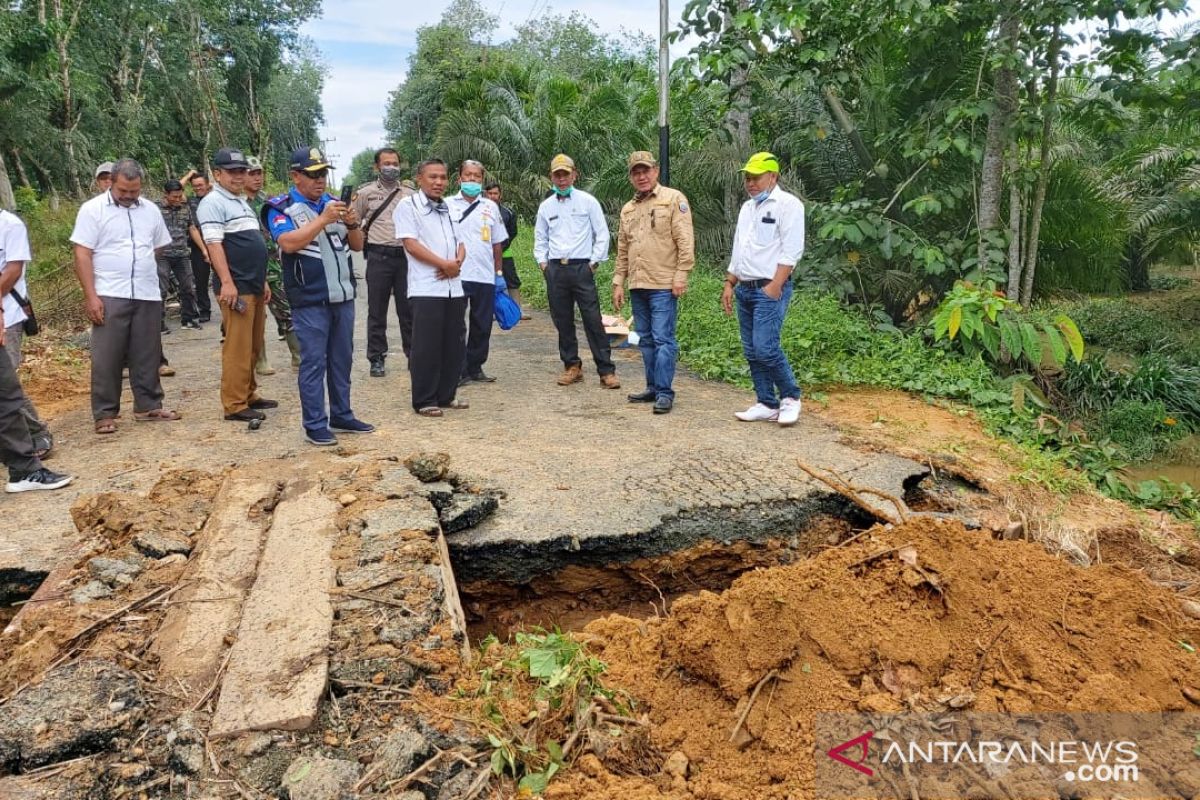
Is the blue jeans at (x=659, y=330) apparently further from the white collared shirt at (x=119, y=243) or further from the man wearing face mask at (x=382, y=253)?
the white collared shirt at (x=119, y=243)

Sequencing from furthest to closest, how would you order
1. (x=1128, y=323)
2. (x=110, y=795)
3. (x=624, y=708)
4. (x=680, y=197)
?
1. (x=1128, y=323)
2. (x=680, y=197)
3. (x=624, y=708)
4. (x=110, y=795)

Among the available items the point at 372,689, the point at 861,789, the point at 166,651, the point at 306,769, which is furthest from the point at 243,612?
the point at 861,789

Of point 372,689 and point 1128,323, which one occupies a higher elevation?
point 1128,323

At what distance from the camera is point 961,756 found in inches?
85.5

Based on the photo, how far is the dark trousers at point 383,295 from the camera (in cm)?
666

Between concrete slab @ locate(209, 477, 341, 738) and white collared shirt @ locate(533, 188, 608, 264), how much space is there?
325 cm

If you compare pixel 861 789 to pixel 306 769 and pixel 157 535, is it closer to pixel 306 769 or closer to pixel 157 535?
pixel 306 769

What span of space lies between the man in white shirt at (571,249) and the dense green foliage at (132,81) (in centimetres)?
1043

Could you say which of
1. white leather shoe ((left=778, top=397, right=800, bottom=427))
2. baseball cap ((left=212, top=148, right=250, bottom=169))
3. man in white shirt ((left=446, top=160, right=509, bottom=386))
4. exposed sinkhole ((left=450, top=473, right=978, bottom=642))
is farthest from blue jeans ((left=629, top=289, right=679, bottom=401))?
baseball cap ((left=212, top=148, right=250, bottom=169))

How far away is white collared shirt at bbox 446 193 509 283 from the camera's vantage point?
5820 mm

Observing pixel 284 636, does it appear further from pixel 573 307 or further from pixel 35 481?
pixel 573 307

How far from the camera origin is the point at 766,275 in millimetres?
5035

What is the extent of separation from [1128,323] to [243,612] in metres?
11.0
